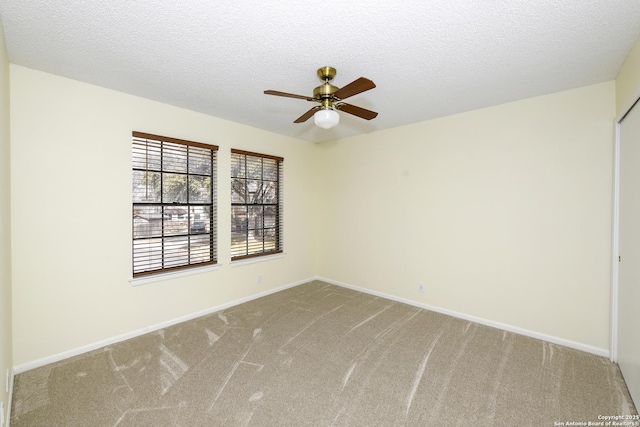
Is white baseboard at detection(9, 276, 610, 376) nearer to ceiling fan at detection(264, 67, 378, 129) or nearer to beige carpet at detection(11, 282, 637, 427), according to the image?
beige carpet at detection(11, 282, 637, 427)

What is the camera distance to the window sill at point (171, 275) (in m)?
3.02

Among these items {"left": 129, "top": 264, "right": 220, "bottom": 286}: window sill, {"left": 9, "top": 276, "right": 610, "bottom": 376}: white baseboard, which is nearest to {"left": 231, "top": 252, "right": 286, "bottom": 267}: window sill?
{"left": 129, "top": 264, "right": 220, "bottom": 286}: window sill

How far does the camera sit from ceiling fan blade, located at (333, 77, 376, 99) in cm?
185

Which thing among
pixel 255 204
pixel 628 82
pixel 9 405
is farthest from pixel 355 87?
pixel 9 405

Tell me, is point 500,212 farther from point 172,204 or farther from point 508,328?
point 172,204

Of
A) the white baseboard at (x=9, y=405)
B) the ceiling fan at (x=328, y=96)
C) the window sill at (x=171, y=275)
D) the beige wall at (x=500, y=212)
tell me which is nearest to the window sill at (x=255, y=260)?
the window sill at (x=171, y=275)

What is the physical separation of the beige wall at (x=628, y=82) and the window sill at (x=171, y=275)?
4283mm

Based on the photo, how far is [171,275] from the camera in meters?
3.28

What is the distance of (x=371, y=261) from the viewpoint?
4.42 metres

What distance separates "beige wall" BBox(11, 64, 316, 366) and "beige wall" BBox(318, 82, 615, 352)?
8.69ft

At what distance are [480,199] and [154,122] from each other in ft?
12.5

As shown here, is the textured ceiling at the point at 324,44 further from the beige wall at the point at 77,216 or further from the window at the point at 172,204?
the window at the point at 172,204

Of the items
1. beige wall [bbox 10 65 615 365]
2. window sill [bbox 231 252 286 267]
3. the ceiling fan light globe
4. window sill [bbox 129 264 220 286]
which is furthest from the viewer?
window sill [bbox 231 252 286 267]

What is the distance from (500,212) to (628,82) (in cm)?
146
